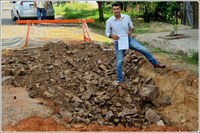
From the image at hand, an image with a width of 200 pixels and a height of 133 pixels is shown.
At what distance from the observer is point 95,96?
7.05 m

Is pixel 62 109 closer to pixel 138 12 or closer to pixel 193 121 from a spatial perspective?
pixel 193 121

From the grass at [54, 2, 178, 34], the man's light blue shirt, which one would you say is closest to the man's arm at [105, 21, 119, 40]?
the man's light blue shirt

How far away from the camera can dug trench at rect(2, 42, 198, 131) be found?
5754 millimetres

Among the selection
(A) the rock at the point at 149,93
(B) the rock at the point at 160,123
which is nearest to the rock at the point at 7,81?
→ (A) the rock at the point at 149,93

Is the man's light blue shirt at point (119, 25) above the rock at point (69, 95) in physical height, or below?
above

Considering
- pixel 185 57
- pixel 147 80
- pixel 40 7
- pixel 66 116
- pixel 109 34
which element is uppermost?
pixel 40 7

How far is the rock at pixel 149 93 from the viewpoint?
676 centimetres

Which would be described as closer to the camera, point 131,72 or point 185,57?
point 131,72

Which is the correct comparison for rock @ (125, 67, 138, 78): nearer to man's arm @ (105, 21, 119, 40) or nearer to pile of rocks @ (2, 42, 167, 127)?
pile of rocks @ (2, 42, 167, 127)

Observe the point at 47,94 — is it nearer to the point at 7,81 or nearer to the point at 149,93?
the point at 7,81

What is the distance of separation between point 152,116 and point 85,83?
A: 1.92 meters

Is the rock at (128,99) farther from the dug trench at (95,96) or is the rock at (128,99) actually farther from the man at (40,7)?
the man at (40,7)

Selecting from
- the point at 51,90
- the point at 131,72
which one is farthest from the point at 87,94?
the point at 131,72

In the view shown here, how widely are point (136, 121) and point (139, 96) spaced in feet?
2.74
